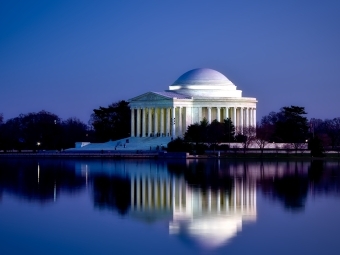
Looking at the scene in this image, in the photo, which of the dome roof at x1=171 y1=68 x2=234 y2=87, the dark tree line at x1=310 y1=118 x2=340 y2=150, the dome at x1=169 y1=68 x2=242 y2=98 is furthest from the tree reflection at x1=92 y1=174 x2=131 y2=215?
the dome roof at x1=171 y1=68 x2=234 y2=87

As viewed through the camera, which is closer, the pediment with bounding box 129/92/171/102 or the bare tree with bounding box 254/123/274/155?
the bare tree with bounding box 254/123/274/155

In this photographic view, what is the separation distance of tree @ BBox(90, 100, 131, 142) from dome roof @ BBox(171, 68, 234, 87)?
364 inches

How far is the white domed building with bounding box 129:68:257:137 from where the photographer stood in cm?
12100

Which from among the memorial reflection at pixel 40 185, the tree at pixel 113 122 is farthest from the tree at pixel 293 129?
the memorial reflection at pixel 40 185

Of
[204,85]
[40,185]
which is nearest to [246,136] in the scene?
[204,85]

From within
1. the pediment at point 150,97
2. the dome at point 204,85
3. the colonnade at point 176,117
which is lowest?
the colonnade at point 176,117

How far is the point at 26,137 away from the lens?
12594cm

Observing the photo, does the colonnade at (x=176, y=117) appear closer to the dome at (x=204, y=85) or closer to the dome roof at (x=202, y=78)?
the dome at (x=204, y=85)

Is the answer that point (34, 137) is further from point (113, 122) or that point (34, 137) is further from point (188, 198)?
point (188, 198)

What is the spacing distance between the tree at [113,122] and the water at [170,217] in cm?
7907

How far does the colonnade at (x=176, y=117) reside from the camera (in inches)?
4788

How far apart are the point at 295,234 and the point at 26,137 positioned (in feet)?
338

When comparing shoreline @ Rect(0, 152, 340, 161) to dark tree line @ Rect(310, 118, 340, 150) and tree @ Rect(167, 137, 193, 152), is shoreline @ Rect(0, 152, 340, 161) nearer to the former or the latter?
tree @ Rect(167, 137, 193, 152)

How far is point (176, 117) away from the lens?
122 meters
